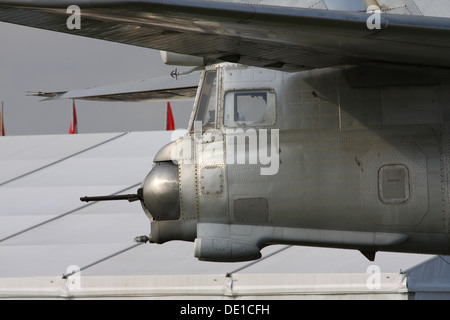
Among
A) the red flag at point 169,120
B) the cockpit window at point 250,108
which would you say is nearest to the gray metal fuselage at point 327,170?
the cockpit window at point 250,108

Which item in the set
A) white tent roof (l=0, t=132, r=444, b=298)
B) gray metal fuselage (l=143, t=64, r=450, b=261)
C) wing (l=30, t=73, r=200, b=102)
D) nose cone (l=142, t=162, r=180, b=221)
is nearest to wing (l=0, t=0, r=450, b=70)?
gray metal fuselage (l=143, t=64, r=450, b=261)

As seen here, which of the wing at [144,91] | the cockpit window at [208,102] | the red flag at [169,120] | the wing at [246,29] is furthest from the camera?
the red flag at [169,120]

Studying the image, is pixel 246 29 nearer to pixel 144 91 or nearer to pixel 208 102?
pixel 208 102

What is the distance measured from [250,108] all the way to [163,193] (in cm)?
156

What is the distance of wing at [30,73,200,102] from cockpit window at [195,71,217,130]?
384cm

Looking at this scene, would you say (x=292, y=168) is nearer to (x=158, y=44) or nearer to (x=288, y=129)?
(x=288, y=129)

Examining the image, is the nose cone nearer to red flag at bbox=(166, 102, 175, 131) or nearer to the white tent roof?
the white tent roof

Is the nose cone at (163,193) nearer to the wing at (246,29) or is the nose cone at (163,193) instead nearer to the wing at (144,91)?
the wing at (246,29)

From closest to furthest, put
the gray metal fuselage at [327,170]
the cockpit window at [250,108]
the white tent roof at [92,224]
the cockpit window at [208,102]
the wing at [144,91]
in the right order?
the gray metal fuselage at [327,170] < the cockpit window at [250,108] < the cockpit window at [208,102] < the wing at [144,91] < the white tent roof at [92,224]

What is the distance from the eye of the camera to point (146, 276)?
14.6 m

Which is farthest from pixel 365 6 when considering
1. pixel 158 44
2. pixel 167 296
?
pixel 167 296

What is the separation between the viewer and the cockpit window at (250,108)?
10078mm

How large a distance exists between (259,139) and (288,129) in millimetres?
386

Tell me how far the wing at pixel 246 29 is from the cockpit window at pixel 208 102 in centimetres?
157
